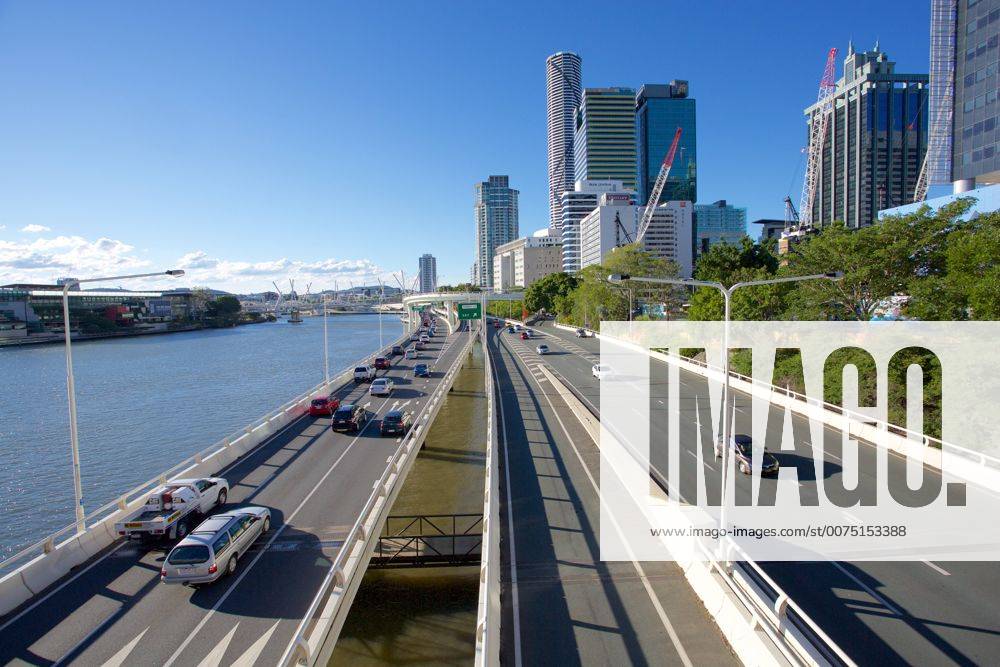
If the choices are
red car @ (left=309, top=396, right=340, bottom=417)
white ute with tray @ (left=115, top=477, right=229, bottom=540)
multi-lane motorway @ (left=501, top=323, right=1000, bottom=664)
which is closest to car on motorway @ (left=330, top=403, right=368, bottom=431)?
red car @ (left=309, top=396, right=340, bottom=417)

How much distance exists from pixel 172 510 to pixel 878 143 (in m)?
220

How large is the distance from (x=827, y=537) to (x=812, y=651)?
7453 millimetres

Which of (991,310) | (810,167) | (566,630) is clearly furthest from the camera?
(810,167)

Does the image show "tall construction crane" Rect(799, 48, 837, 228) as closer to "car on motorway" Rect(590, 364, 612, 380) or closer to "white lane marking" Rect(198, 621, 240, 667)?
"car on motorway" Rect(590, 364, 612, 380)

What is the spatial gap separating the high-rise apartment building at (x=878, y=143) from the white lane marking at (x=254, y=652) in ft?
671

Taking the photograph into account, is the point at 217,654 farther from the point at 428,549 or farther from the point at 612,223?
the point at 612,223

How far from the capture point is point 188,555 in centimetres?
1263

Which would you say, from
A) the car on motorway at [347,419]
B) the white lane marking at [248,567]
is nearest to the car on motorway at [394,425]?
the car on motorway at [347,419]

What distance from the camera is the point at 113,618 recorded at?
11492 mm

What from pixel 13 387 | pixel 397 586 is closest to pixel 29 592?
pixel 397 586

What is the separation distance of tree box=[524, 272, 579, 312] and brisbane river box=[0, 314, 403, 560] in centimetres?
4505

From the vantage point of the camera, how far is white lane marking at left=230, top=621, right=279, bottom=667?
1023 centimetres

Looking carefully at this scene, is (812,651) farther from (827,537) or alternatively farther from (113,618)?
(113,618)

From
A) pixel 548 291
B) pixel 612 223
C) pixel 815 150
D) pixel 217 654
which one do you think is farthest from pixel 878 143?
pixel 217 654
